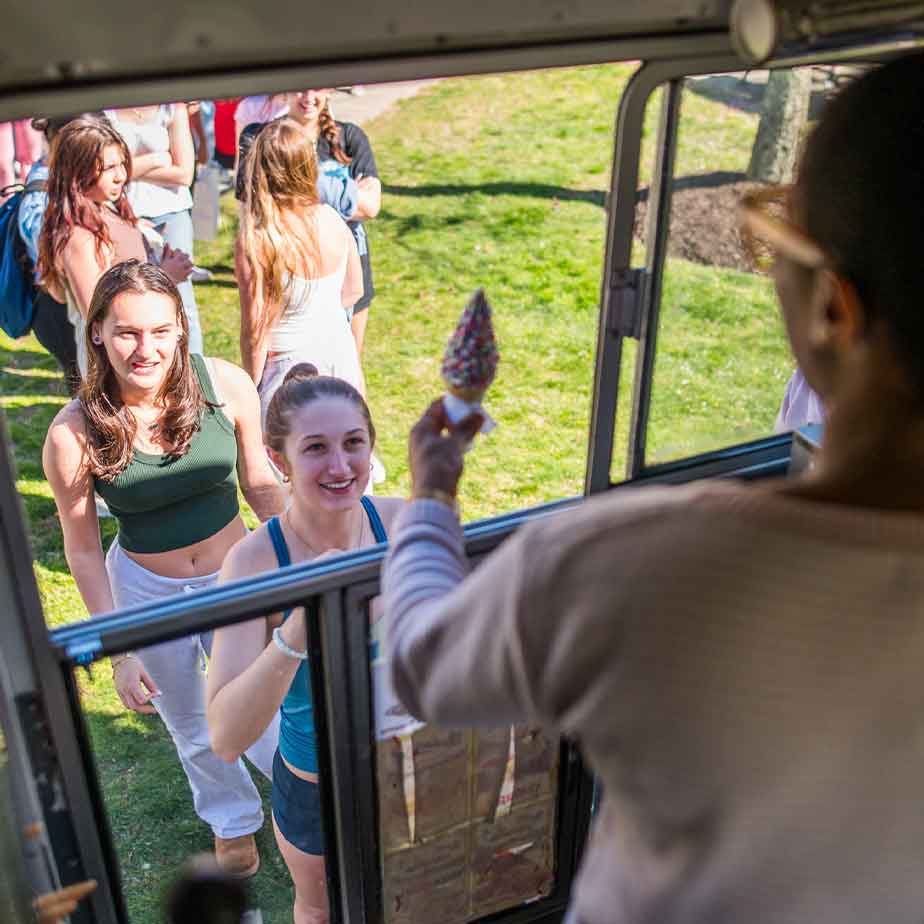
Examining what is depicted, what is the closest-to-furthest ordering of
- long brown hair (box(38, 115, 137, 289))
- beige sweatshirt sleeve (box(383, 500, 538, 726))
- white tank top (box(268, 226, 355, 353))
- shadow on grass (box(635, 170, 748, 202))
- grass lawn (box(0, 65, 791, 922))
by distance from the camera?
beige sweatshirt sleeve (box(383, 500, 538, 726)) → shadow on grass (box(635, 170, 748, 202)) → grass lawn (box(0, 65, 791, 922)) → long brown hair (box(38, 115, 137, 289)) → white tank top (box(268, 226, 355, 353))

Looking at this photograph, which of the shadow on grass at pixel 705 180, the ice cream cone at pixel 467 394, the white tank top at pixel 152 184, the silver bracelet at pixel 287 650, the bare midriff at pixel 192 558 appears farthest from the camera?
the white tank top at pixel 152 184

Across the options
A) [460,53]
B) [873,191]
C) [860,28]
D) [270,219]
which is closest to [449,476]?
[873,191]

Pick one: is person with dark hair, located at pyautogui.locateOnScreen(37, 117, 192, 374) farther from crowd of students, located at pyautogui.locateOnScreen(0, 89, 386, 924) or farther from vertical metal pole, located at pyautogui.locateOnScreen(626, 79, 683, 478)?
vertical metal pole, located at pyautogui.locateOnScreen(626, 79, 683, 478)

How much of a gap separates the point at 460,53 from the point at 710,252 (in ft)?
2.93

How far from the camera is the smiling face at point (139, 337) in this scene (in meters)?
3.19

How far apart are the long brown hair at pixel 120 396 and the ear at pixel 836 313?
8.31 ft

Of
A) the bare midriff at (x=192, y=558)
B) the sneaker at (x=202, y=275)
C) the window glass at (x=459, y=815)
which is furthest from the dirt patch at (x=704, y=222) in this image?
the sneaker at (x=202, y=275)

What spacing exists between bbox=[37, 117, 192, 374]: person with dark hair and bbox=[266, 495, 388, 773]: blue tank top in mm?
1706

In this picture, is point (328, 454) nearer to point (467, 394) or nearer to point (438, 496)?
point (467, 394)

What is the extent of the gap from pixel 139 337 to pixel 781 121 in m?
1.97

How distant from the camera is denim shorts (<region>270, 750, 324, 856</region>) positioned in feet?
9.23

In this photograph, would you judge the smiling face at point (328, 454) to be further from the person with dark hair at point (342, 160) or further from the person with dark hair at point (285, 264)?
the person with dark hair at point (342, 160)

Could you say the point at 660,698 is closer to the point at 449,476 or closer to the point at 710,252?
the point at 449,476

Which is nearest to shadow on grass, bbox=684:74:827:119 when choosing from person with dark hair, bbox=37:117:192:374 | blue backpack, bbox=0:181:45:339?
person with dark hair, bbox=37:117:192:374
